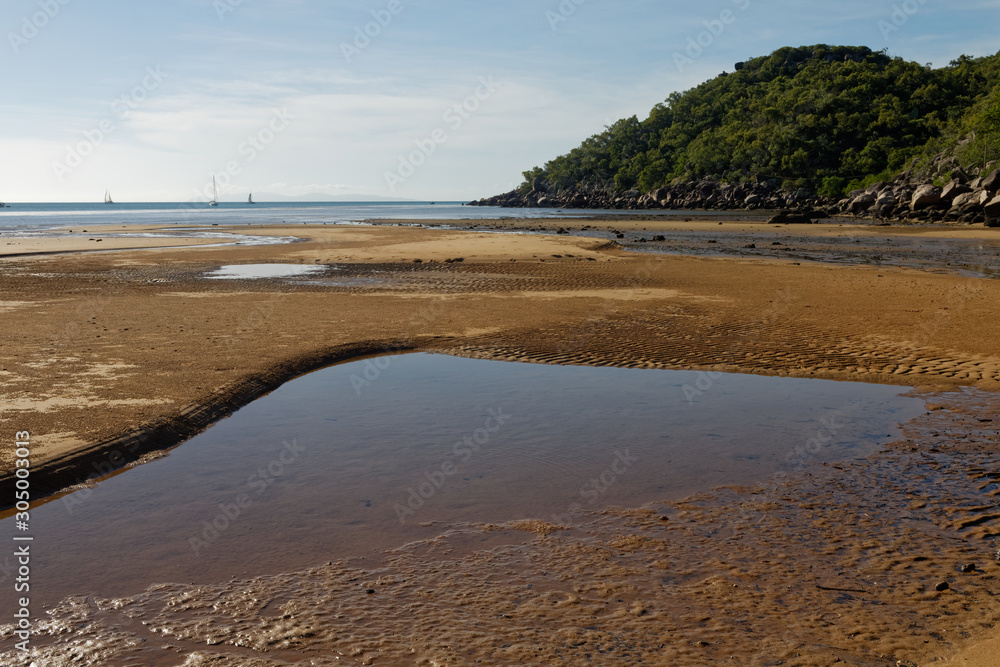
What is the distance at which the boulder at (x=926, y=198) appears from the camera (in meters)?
61.1

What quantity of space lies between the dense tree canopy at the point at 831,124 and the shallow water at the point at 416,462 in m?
70.1

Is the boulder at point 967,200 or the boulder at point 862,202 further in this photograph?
the boulder at point 862,202

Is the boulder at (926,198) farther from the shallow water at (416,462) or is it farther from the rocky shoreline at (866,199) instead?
the shallow water at (416,462)

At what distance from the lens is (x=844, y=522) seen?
5727 mm

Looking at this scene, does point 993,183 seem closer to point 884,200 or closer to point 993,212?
point 993,212

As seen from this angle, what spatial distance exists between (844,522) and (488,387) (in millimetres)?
5587

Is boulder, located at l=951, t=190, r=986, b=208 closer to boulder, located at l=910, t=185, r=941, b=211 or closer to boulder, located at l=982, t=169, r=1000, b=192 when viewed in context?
boulder, located at l=982, t=169, r=1000, b=192

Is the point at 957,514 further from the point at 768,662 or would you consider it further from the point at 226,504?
the point at 226,504

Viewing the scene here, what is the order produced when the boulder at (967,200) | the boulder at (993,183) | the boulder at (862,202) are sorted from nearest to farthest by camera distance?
the boulder at (993,183), the boulder at (967,200), the boulder at (862,202)

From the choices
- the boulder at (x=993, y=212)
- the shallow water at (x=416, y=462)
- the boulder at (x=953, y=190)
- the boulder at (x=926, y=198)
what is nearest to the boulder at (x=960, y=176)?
the boulder at (x=953, y=190)

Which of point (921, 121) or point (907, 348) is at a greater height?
point (921, 121)

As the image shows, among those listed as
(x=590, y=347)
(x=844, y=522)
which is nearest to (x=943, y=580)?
(x=844, y=522)

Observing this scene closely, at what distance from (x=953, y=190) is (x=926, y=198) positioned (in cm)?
222

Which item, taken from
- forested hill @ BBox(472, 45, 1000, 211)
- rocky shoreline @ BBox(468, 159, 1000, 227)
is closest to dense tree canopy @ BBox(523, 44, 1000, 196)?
forested hill @ BBox(472, 45, 1000, 211)
